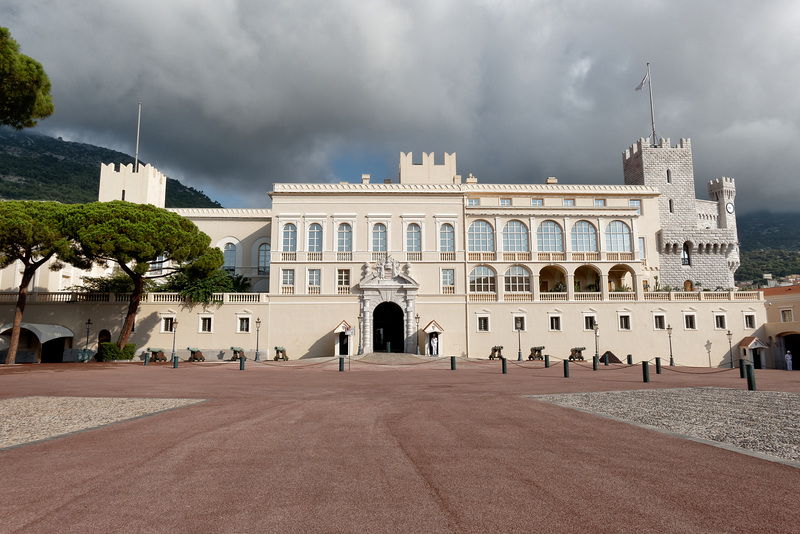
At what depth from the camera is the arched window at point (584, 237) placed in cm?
4325

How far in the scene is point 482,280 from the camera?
139 feet

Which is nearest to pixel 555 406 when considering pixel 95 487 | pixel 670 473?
pixel 670 473

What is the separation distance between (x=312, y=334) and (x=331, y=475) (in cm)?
3469

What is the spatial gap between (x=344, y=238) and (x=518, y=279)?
15.6m

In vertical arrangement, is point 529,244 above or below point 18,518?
above

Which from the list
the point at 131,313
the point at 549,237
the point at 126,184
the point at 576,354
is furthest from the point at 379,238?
the point at 126,184

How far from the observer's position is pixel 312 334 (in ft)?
133

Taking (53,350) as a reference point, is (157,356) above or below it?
below

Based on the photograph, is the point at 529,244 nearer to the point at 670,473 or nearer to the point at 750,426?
the point at 750,426

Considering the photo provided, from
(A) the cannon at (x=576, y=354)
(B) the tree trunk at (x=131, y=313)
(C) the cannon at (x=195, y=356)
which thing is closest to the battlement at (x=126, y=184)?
(B) the tree trunk at (x=131, y=313)

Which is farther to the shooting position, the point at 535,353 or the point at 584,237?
the point at 584,237

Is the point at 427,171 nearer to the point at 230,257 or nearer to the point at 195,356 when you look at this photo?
the point at 230,257

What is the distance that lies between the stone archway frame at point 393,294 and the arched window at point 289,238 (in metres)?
6.88

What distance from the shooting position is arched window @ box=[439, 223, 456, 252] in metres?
42.4
